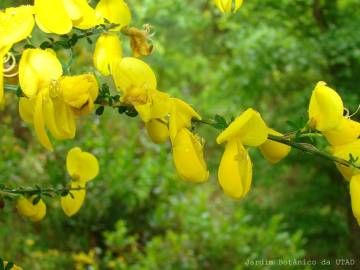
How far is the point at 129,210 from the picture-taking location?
102 inches

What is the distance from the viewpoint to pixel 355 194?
0.49m

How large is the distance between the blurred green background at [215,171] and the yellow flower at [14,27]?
1302 mm

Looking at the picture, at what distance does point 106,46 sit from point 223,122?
0.12 m

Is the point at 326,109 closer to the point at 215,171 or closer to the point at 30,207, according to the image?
the point at 30,207

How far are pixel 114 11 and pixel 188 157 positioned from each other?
6.3 inches

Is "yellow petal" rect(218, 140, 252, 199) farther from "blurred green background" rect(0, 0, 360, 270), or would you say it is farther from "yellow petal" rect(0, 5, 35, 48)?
"blurred green background" rect(0, 0, 360, 270)

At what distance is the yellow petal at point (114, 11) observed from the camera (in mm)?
542

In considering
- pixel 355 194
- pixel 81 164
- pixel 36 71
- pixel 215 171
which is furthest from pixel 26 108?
pixel 215 171

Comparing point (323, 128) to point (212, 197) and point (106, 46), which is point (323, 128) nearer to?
point (106, 46)

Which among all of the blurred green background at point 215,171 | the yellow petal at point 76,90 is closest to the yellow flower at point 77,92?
the yellow petal at point 76,90

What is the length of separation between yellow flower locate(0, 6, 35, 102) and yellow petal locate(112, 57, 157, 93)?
0.08 meters

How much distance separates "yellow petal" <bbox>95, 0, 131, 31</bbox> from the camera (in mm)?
542

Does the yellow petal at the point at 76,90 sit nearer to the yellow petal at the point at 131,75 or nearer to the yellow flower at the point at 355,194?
the yellow petal at the point at 131,75

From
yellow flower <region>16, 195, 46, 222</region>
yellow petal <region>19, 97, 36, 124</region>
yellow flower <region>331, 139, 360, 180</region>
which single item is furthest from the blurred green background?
yellow flower <region>331, 139, 360, 180</region>
